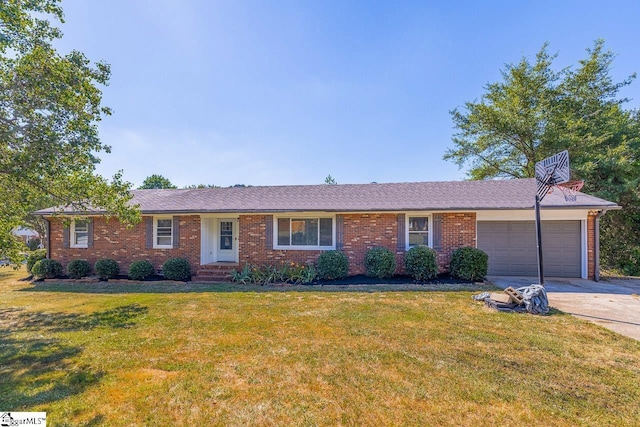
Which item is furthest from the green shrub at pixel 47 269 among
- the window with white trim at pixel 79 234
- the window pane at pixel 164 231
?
the window pane at pixel 164 231

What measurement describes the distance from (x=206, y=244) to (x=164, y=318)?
5.59m

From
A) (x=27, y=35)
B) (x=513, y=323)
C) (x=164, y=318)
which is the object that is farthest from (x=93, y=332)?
Answer: (x=513, y=323)

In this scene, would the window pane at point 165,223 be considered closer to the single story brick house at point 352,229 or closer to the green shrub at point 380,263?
the single story brick house at point 352,229

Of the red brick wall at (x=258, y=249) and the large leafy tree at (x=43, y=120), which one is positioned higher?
the large leafy tree at (x=43, y=120)

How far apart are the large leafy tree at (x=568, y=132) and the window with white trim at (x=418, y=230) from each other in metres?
9.76

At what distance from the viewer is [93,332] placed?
522cm

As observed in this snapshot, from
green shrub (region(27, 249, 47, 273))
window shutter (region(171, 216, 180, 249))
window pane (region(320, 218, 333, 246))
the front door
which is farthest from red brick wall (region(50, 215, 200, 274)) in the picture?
window pane (region(320, 218, 333, 246))

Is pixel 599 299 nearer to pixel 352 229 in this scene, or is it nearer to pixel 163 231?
pixel 352 229

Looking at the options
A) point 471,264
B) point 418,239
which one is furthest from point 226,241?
point 471,264

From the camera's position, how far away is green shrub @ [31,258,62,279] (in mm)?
10719

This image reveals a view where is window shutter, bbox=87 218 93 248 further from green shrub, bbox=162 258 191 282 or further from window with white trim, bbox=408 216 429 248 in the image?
window with white trim, bbox=408 216 429 248

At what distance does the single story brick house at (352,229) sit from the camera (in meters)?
9.91

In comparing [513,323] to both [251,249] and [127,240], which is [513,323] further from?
[127,240]

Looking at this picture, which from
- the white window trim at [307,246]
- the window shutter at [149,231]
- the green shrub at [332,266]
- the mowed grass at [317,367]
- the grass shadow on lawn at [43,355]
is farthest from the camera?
the window shutter at [149,231]
